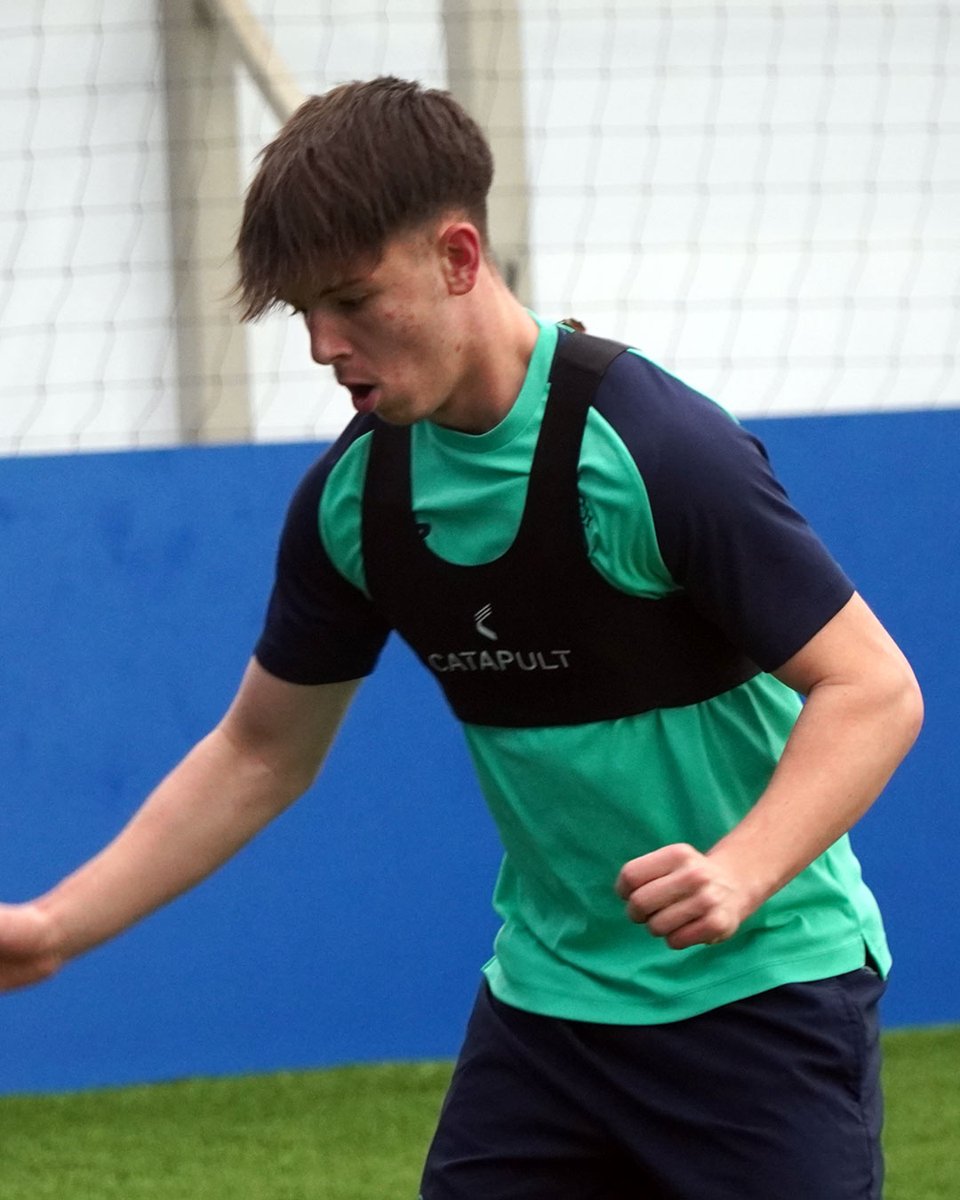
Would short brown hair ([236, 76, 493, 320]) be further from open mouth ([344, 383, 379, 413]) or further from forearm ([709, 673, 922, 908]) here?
forearm ([709, 673, 922, 908])

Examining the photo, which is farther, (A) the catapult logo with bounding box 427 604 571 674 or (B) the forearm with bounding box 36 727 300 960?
(B) the forearm with bounding box 36 727 300 960

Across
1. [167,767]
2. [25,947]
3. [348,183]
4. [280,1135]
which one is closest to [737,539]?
[348,183]

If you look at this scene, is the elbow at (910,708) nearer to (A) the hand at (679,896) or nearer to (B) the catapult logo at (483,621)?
(A) the hand at (679,896)

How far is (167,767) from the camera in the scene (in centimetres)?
418

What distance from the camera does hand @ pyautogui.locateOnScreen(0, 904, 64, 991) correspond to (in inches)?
75.0

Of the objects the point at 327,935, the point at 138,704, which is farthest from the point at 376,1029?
the point at 138,704

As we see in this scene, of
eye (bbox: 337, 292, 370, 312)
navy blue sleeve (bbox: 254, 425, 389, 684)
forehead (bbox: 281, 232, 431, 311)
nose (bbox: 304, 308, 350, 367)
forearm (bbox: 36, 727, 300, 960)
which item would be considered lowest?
forearm (bbox: 36, 727, 300, 960)

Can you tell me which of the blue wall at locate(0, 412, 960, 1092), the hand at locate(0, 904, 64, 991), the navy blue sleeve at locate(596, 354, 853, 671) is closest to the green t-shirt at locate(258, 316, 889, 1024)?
the navy blue sleeve at locate(596, 354, 853, 671)

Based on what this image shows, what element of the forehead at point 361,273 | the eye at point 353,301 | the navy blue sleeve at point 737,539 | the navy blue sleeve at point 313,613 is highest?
the forehead at point 361,273

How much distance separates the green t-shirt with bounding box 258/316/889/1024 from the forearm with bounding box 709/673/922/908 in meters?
0.08

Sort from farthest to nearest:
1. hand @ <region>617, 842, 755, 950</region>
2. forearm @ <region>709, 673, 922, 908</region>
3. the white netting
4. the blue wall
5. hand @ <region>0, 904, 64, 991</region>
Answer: the white netting < the blue wall < hand @ <region>0, 904, 64, 991</region> < forearm @ <region>709, 673, 922, 908</region> < hand @ <region>617, 842, 755, 950</region>

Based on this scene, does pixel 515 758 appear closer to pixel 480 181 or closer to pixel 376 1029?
pixel 480 181

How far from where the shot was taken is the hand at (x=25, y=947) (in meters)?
1.90

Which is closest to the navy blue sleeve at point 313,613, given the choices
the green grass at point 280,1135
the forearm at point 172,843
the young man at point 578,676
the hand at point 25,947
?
the young man at point 578,676
